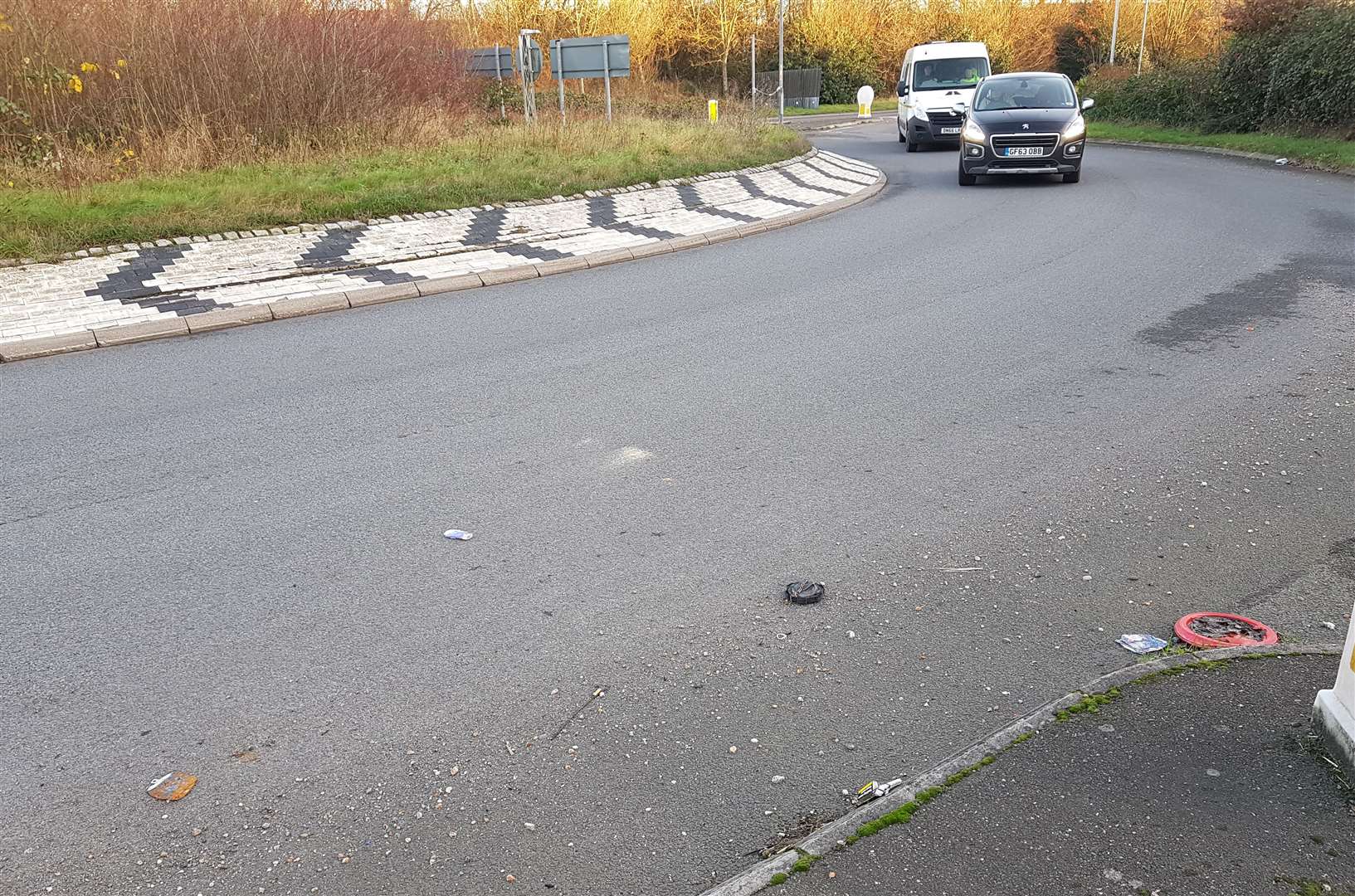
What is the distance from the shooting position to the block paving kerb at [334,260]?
9.73 m

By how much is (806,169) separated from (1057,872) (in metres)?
18.4

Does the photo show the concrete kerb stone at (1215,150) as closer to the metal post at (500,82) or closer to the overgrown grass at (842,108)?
the metal post at (500,82)

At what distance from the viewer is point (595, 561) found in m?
4.73

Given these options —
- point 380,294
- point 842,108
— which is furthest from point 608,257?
point 842,108

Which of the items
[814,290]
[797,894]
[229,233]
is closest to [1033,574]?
[797,894]

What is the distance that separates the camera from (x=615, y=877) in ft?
9.40

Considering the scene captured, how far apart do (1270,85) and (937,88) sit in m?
7.20

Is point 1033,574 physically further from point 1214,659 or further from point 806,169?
point 806,169

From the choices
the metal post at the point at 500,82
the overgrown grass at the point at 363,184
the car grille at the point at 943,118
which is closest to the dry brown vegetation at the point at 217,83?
the metal post at the point at 500,82

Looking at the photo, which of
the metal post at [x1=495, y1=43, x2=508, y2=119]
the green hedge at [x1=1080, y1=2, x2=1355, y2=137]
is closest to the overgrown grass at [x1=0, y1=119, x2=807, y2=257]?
the metal post at [x1=495, y1=43, x2=508, y2=119]

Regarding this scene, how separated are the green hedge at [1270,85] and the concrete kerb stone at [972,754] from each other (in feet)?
71.9

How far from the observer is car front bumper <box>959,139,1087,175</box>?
17422 millimetres

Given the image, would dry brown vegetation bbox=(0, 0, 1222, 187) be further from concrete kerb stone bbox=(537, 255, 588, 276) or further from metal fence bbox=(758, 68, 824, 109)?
metal fence bbox=(758, 68, 824, 109)

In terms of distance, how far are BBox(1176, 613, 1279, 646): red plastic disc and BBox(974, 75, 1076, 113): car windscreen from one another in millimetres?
15626
